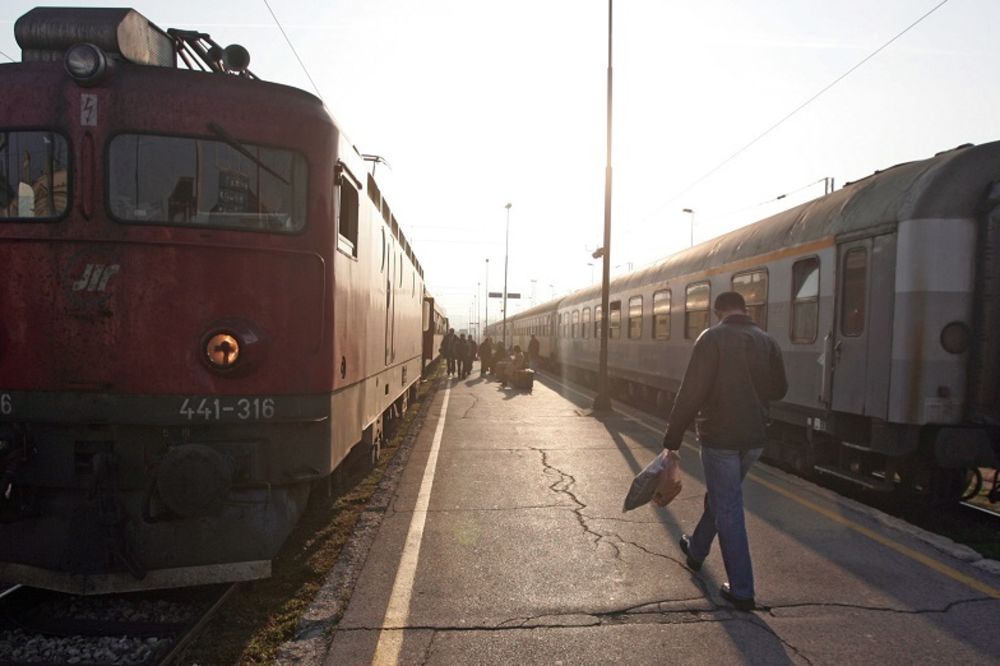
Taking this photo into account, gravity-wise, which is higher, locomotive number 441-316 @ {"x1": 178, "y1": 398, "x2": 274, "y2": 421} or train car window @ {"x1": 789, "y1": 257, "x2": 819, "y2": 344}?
train car window @ {"x1": 789, "y1": 257, "x2": 819, "y2": 344}

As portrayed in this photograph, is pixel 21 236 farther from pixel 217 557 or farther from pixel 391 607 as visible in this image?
pixel 391 607

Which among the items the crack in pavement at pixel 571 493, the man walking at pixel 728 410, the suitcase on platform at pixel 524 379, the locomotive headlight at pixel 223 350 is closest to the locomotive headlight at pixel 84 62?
the locomotive headlight at pixel 223 350

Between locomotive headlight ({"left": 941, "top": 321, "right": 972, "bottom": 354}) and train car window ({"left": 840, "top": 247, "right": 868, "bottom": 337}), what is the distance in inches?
32.5

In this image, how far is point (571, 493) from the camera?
7.81 meters

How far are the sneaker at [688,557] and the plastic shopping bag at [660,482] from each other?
514mm

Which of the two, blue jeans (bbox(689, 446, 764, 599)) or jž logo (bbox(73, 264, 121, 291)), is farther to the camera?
blue jeans (bbox(689, 446, 764, 599))

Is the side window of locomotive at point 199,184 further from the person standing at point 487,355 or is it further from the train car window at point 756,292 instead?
the person standing at point 487,355

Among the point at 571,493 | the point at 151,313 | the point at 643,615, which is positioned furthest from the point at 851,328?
the point at 151,313

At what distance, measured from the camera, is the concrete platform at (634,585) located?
3.99 metres

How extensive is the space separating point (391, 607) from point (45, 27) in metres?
4.28

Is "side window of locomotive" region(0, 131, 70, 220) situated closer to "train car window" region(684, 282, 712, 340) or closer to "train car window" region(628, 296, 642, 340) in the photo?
"train car window" region(684, 282, 712, 340)

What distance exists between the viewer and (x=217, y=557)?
14.6 feet

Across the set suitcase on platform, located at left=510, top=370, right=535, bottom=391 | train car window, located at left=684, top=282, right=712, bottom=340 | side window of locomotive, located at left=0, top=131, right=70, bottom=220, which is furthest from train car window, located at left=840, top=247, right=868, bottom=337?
suitcase on platform, located at left=510, top=370, right=535, bottom=391

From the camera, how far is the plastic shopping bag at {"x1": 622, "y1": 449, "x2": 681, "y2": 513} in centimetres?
499
